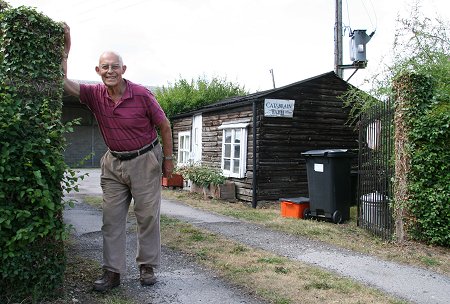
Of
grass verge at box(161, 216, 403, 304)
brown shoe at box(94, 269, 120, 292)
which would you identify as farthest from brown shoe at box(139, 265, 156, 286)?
grass verge at box(161, 216, 403, 304)

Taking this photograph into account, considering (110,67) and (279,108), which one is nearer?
(110,67)

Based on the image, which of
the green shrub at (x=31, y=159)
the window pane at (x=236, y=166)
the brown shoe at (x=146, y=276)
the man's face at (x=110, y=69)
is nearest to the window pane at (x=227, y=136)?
the window pane at (x=236, y=166)

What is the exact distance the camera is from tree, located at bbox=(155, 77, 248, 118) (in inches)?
784

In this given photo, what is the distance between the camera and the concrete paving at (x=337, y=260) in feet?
14.6

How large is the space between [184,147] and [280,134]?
18.3 feet

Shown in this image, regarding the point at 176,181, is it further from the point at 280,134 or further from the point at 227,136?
the point at 280,134

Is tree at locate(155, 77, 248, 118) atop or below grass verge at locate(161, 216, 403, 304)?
atop

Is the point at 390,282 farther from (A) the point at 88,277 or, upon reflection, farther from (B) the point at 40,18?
(B) the point at 40,18

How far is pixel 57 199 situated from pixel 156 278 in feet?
4.49

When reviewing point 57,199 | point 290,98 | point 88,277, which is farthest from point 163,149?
point 290,98

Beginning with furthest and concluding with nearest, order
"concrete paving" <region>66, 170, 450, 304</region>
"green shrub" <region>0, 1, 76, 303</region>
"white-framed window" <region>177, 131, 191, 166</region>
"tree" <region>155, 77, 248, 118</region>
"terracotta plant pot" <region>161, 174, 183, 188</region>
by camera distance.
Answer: "tree" <region>155, 77, 248, 118</region>, "white-framed window" <region>177, 131, 191, 166</region>, "terracotta plant pot" <region>161, 174, 183, 188</region>, "concrete paving" <region>66, 170, 450, 304</region>, "green shrub" <region>0, 1, 76, 303</region>

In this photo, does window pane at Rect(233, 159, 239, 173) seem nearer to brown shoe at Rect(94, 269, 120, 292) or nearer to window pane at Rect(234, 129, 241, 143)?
window pane at Rect(234, 129, 241, 143)

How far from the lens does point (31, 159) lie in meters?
3.21

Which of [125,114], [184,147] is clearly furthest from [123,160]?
[184,147]
